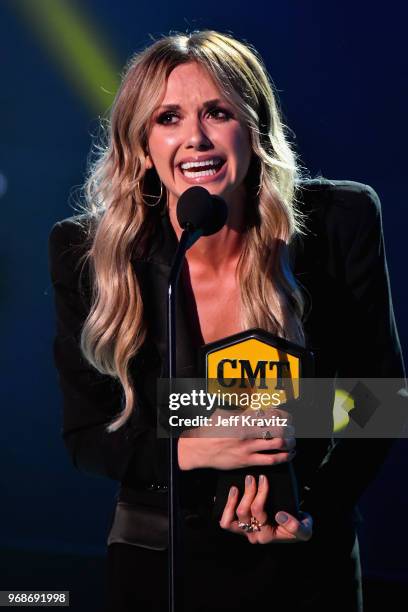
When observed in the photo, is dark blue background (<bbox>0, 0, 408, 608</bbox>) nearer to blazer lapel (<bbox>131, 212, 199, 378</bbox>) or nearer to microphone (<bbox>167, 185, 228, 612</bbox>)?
blazer lapel (<bbox>131, 212, 199, 378</bbox>)

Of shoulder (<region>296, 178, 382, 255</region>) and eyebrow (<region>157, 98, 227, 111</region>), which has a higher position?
eyebrow (<region>157, 98, 227, 111</region>)

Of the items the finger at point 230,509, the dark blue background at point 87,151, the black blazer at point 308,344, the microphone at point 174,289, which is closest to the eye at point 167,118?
the black blazer at point 308,344

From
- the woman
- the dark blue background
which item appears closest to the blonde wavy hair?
the woman

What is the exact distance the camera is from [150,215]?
4.47 feet

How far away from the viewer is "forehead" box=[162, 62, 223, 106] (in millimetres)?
1228

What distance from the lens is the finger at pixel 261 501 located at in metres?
0.96

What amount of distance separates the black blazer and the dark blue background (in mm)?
716

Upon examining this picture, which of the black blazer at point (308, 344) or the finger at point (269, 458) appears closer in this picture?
the finger at point (269, 458)

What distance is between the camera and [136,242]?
1330mm

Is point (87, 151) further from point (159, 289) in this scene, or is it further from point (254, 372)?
point (254, 372)

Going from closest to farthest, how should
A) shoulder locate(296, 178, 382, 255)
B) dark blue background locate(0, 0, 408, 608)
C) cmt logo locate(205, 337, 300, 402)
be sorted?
cmt logo locate(205, 337, 300, 402) < shoulder locate(296, 178, 382, 255) < dark blue background locate(0, 0, 408, 608)

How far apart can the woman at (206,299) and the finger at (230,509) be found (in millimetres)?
155

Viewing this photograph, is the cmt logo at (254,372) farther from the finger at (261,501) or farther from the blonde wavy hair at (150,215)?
the blonde wavy hair at (150,215)

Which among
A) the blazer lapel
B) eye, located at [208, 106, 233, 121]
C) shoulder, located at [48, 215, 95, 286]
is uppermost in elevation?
eye, located at [208, 106, 233, 121]
